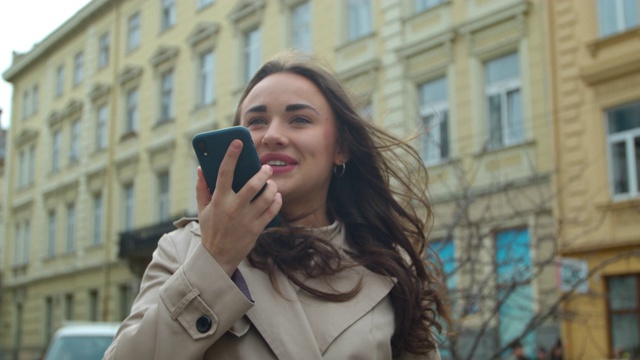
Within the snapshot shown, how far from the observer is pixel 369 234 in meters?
2.47

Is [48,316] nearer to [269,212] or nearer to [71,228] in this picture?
[71,228]

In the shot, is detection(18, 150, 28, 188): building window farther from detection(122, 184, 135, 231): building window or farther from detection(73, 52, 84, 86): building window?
detection(122, 184, 135, 231): building window

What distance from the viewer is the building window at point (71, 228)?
113ft

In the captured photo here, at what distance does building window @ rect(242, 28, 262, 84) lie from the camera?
2422 centimetres

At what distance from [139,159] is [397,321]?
28239 mm

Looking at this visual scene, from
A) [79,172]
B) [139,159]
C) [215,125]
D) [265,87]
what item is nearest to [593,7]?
[215,125]

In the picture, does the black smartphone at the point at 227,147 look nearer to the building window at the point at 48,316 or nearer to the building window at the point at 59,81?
the building window at the point at 48,316

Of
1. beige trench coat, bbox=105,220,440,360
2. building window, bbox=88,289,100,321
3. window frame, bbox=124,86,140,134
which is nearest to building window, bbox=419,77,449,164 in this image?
window frame, bbox=124,86,140,134

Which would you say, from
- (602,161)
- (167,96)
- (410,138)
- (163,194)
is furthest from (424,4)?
(410,138)

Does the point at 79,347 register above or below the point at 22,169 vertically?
below

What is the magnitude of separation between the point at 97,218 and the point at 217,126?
9.80 m

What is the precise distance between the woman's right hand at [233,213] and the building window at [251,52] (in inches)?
880

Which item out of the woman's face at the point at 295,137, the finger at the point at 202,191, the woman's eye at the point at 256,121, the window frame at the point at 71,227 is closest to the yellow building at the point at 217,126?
the window frame at the point at 71,227

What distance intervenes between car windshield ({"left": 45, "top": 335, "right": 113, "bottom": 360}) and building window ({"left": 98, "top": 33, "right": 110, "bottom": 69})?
934 inches
